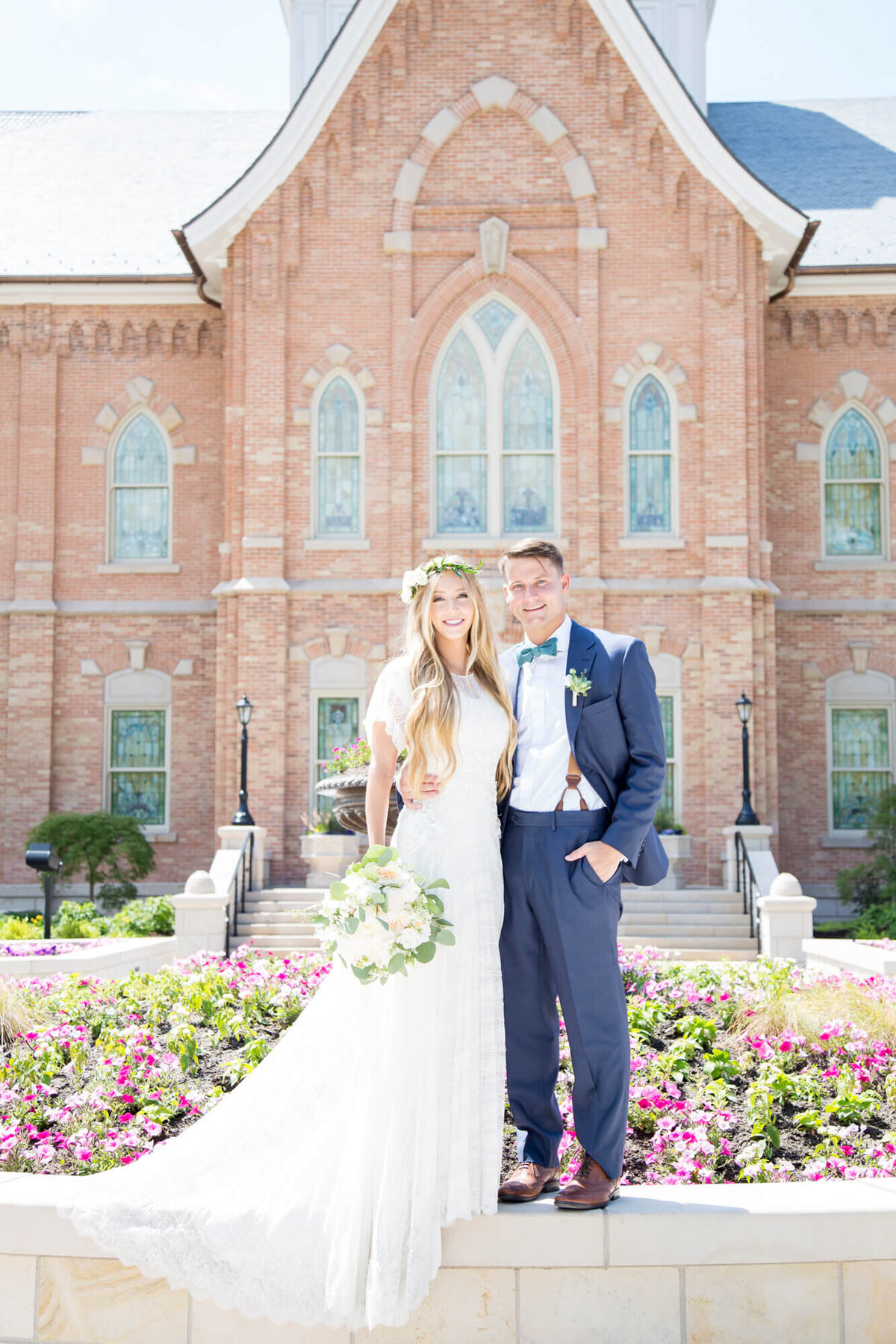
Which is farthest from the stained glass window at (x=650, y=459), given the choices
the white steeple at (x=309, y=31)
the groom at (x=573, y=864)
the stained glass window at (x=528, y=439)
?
the groom at (x=573, y=864)

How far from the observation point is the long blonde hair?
4.39m

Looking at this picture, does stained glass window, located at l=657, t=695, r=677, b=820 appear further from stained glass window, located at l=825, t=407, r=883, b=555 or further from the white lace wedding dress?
the white lace wedding dress

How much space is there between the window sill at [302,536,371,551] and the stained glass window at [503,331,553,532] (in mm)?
2017

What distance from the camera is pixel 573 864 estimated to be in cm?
434

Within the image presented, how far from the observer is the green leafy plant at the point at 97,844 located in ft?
58.4

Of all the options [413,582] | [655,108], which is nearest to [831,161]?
[655,108]

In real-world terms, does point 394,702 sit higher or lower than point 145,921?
higher

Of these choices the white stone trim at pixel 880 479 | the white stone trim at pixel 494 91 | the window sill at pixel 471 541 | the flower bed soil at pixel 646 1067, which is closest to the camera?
the flower bed soil at pixel 646 1067

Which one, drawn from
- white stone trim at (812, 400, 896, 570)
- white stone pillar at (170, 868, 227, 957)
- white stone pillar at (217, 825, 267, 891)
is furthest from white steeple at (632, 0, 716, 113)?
white stone pillar at (170, 868, 227, 957)

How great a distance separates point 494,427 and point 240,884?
728 cm

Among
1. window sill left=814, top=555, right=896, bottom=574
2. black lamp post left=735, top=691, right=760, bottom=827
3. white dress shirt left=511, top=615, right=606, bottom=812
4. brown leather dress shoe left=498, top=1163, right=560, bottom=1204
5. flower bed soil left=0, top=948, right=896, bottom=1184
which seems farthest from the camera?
window sill left=814, top=555, right=896, bottom=574

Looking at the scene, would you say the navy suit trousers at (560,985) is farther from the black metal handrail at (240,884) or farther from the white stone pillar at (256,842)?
the white stone pillar at (256,842)

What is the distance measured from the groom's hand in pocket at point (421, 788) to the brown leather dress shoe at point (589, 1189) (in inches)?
51.3

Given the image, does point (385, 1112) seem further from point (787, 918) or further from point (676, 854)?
point (676, 854)
